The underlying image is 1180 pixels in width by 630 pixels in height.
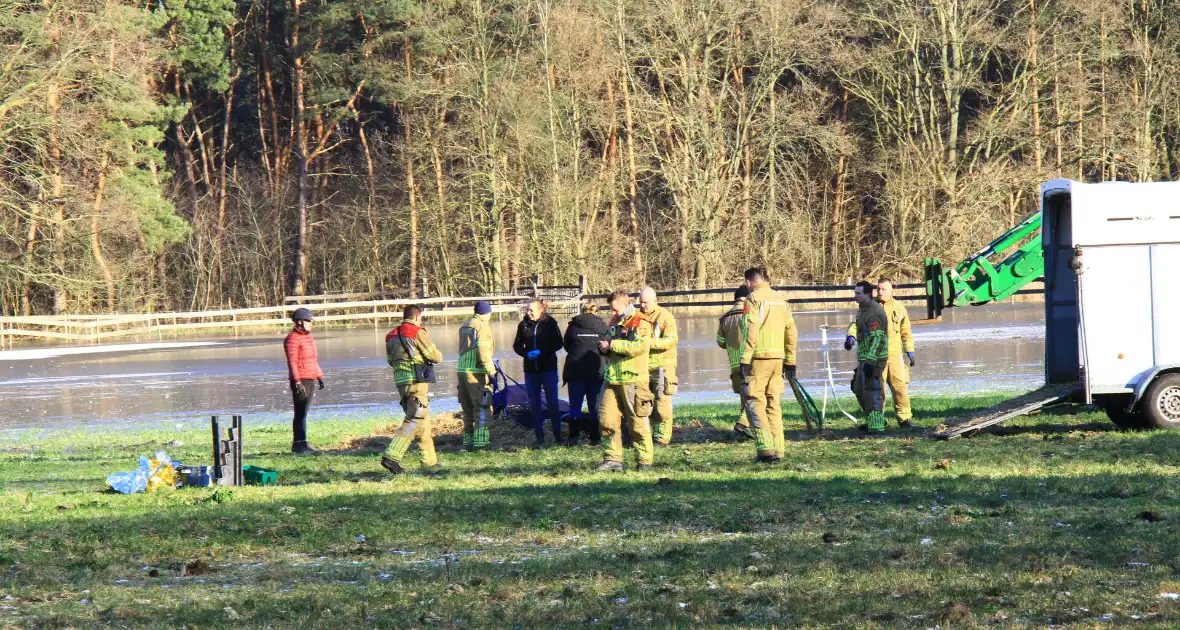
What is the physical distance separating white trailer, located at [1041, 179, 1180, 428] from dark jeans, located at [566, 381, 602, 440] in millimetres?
5551

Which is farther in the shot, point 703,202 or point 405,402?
point 703,202

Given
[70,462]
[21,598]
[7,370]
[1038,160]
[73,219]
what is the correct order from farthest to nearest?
[1038,160] < [73,219] < [7,370] < [70,462] < [21,598]

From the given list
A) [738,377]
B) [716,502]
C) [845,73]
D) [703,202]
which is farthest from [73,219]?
[716,502]

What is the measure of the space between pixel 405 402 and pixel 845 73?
136 feet

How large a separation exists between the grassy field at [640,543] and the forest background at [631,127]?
36.6m

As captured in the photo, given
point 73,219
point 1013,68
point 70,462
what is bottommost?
point 70,462

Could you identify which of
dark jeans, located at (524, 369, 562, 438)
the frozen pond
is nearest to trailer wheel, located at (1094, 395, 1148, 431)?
the frozen pond

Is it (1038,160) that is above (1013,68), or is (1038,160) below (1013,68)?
below

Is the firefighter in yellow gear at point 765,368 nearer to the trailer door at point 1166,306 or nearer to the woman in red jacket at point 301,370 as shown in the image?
the trailer door at point 1166,306

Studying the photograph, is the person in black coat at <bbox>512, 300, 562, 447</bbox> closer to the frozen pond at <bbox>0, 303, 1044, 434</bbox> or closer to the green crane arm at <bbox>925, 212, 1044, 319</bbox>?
the frozen pond at <bbox>0, 303, 1044, 434</bbox>

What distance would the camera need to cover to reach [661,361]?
14.8 m

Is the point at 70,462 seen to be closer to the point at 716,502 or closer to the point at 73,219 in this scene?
the point at 716,502

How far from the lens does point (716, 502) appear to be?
10383 millimetres

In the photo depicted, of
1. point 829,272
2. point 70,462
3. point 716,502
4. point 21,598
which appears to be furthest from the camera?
point 829,272
